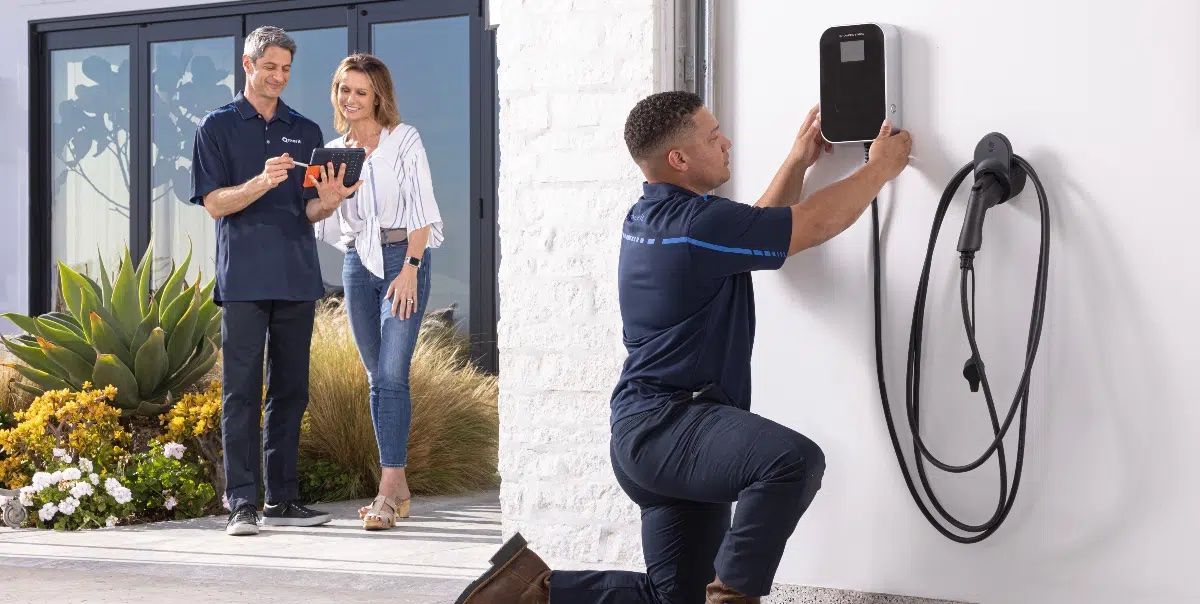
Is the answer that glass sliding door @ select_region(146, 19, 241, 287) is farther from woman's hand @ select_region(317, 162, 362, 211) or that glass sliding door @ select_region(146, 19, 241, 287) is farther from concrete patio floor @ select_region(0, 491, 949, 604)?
woman's hand @ select_region(317, 162, 362, 211)

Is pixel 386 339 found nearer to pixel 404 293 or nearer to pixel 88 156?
Answer: pixel 404 293

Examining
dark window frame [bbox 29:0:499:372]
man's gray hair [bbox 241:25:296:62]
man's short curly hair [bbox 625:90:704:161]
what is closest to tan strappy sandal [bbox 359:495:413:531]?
man's gray hair [bbox 241:25:296:62]

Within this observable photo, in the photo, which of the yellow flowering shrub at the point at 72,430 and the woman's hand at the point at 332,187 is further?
the yellow flowering shrub at the point at 72,430

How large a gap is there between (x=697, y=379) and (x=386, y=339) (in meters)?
1.75

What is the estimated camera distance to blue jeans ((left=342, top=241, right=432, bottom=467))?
3826 millimetres

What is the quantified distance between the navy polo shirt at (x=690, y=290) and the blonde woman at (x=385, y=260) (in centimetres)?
158

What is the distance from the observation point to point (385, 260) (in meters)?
3.87

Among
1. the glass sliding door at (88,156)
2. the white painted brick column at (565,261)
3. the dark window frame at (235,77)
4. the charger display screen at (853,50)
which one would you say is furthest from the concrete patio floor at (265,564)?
the glass sliding door at (88,156)

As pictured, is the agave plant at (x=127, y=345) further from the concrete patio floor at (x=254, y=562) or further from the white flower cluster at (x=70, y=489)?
the concrete patio floor at (x=254, y=562)

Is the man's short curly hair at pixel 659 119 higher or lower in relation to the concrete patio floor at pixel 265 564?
higher

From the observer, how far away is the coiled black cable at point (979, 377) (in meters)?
2.23

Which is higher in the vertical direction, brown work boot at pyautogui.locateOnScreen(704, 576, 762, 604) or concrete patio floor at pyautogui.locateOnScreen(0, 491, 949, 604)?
brown work boot at pyautogui.locateOnScreen(704, 576, 762, 604)

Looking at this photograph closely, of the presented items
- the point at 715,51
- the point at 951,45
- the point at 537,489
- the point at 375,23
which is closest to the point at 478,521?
the point at 537,489

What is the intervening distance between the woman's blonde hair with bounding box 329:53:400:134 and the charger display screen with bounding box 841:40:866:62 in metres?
1.81
